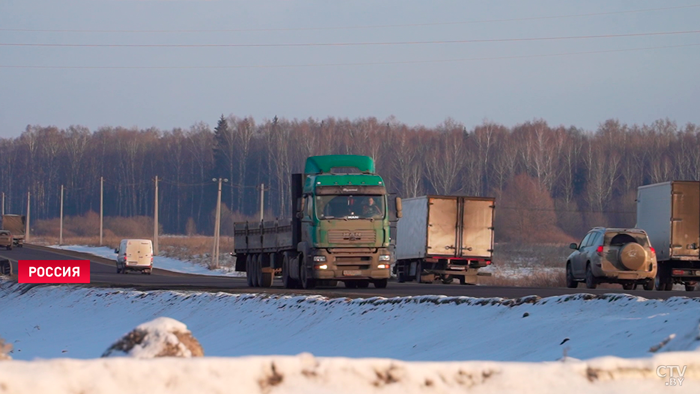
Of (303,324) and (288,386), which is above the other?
(288,386)

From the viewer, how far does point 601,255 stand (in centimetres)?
2709

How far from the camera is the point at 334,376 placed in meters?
5.69

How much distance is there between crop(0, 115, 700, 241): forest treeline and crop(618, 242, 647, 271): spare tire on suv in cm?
8173

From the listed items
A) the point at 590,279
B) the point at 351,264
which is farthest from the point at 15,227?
the point at 590,279

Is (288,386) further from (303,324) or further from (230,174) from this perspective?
(230,174)

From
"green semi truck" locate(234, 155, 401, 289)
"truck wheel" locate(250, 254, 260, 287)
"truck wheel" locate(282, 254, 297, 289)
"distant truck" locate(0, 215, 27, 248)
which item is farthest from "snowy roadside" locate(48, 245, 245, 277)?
"green semi truck" locate(234, 155, 401, 289)

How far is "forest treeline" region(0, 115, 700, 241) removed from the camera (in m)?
118

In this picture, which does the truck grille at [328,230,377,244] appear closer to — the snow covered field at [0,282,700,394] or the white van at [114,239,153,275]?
the snow covered field at [0,282,700,394]

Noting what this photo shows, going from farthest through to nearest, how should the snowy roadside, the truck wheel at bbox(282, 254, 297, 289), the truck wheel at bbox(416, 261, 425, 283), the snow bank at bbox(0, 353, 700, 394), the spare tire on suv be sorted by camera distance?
1. the snowy roadside
2. the truck wheel at bbox(416, 261, 425, 283)
3. the truck wheel at bbox(282, 254, 297, 289)
4. the spare tire on suv
5. the snow bank at bbox(0, 353, 700, 394)

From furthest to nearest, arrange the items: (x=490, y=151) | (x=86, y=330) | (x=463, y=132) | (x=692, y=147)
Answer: (x=463, y=132) → (x=490, y=151) → (x=692, y=147) → (x=86, y=330)

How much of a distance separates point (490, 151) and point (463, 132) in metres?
10.7

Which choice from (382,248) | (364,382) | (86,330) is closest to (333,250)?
(382,248)

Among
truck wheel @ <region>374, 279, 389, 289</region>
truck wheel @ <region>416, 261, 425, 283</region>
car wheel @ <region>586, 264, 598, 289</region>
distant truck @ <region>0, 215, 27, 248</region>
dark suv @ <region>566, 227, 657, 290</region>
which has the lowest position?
distant truck @ <region>0, 215, 27, 248</region>

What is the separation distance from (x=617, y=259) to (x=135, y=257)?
36.8m
